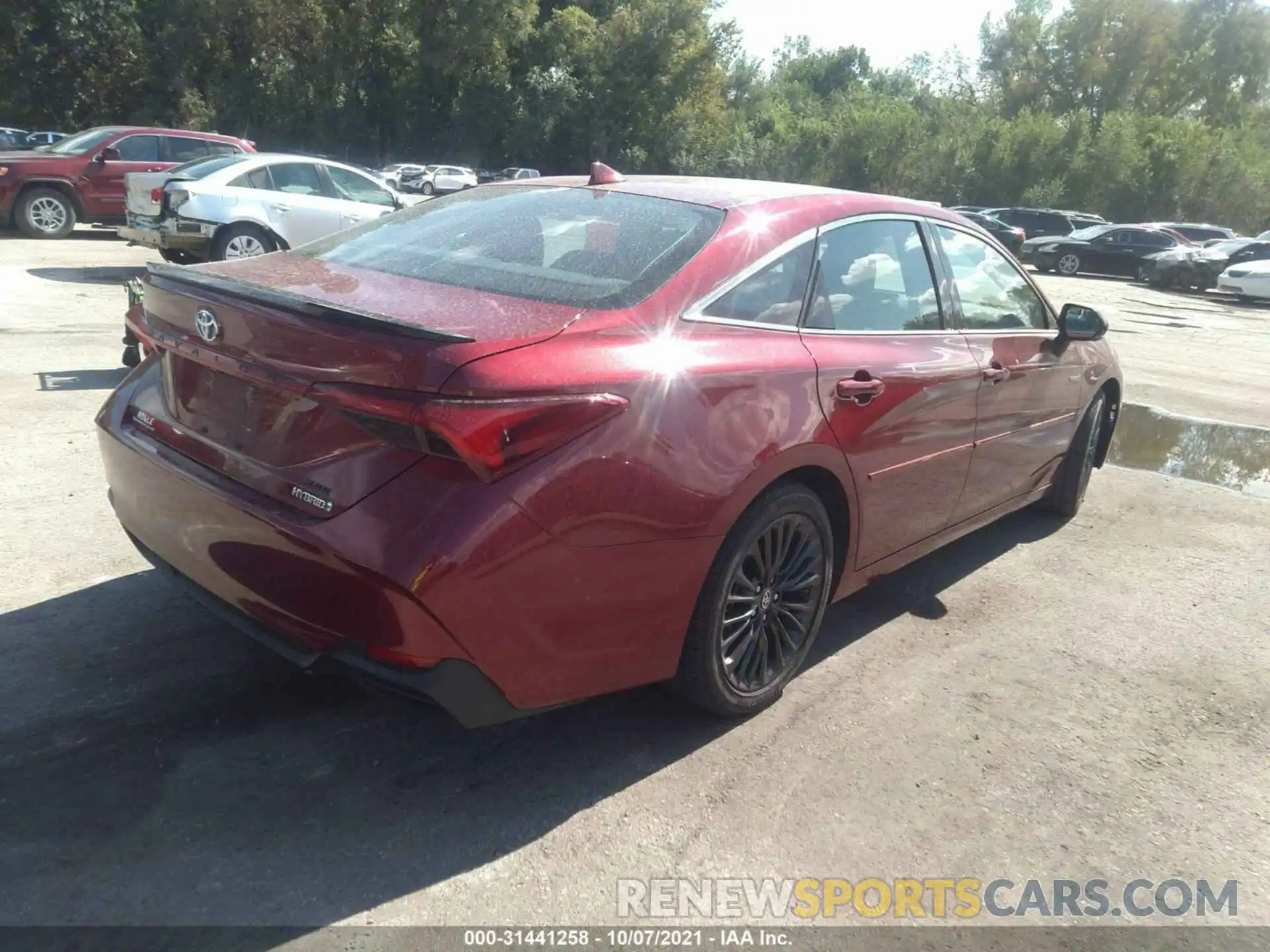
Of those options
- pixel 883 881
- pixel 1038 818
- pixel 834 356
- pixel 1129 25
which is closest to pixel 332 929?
pixel 883 881

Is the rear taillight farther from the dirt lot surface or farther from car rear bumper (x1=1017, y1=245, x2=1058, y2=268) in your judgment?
car rear bumper (x1=1017, y1=245, x2=1058, y2=268)

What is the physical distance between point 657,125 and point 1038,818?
50.0 metres

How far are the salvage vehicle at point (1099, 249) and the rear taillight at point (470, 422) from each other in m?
28.2

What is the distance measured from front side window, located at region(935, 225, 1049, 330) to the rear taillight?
239cm

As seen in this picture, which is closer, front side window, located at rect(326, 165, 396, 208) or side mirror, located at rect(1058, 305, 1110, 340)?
side mirror, located at rect(1058, 305, 1110, 340)

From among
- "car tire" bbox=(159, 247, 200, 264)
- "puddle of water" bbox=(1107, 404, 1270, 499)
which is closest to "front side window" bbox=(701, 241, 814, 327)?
"puddle of water" bbox=(1107, 404, 1270, 499)

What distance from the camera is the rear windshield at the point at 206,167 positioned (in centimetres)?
1177

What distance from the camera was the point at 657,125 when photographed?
49.7 meters

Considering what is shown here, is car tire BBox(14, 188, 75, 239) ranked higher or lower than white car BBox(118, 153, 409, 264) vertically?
lower

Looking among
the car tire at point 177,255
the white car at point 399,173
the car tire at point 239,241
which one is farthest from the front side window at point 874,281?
the white car at point 399,173

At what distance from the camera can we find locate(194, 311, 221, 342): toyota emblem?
9.34 ft

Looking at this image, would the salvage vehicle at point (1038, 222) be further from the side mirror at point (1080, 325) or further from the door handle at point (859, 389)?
the door handle at point (859, 389)

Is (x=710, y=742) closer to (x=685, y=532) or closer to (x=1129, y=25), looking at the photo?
(x=685, y=532)

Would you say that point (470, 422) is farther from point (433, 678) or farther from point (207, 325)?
point (207, 325)
